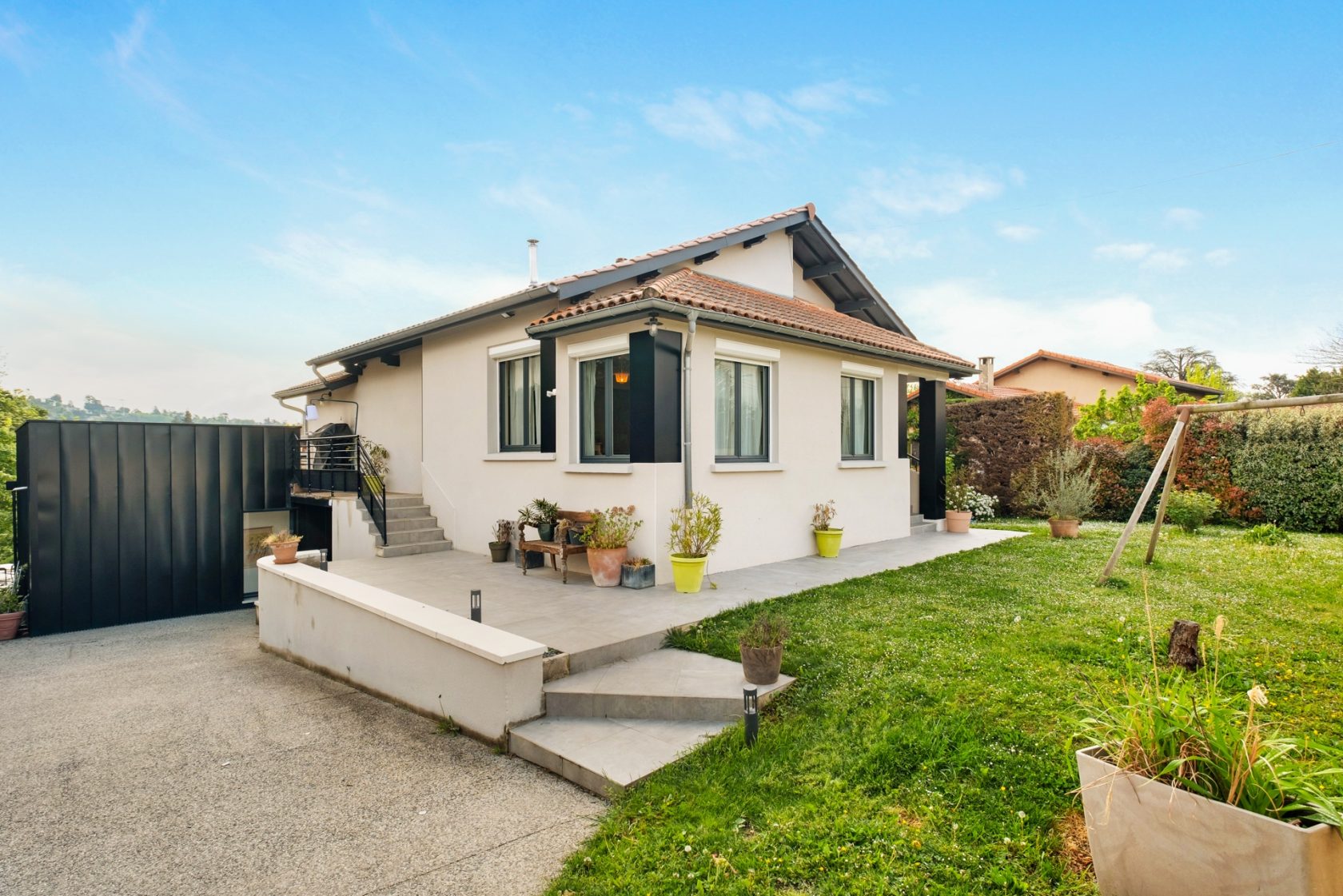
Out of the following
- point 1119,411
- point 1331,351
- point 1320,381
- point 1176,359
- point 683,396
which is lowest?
point 683,396

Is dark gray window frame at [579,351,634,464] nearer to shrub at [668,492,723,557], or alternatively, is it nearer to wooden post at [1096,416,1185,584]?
shrub at [668,492,723,557]

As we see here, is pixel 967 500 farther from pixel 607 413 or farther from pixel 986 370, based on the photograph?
pixel 986 370

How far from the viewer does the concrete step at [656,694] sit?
4496 mm

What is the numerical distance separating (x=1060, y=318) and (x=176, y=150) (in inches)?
1189

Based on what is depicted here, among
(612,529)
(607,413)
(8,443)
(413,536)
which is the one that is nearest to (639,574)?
(612,529)

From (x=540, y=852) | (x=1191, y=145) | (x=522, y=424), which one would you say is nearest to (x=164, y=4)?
(x=522, y=424)

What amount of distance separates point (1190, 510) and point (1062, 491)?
2859mm

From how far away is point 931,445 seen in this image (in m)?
13.3

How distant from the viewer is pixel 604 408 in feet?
28.3

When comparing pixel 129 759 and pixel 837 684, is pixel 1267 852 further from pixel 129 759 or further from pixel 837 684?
pixel 129 759

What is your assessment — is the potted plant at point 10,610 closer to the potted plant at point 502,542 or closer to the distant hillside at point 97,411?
the potted plant at point 502,542

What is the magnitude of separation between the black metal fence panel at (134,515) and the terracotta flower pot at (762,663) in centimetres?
1054

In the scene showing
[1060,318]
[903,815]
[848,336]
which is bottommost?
[903,815]

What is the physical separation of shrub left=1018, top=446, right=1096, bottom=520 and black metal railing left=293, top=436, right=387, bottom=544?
39.7 ft
